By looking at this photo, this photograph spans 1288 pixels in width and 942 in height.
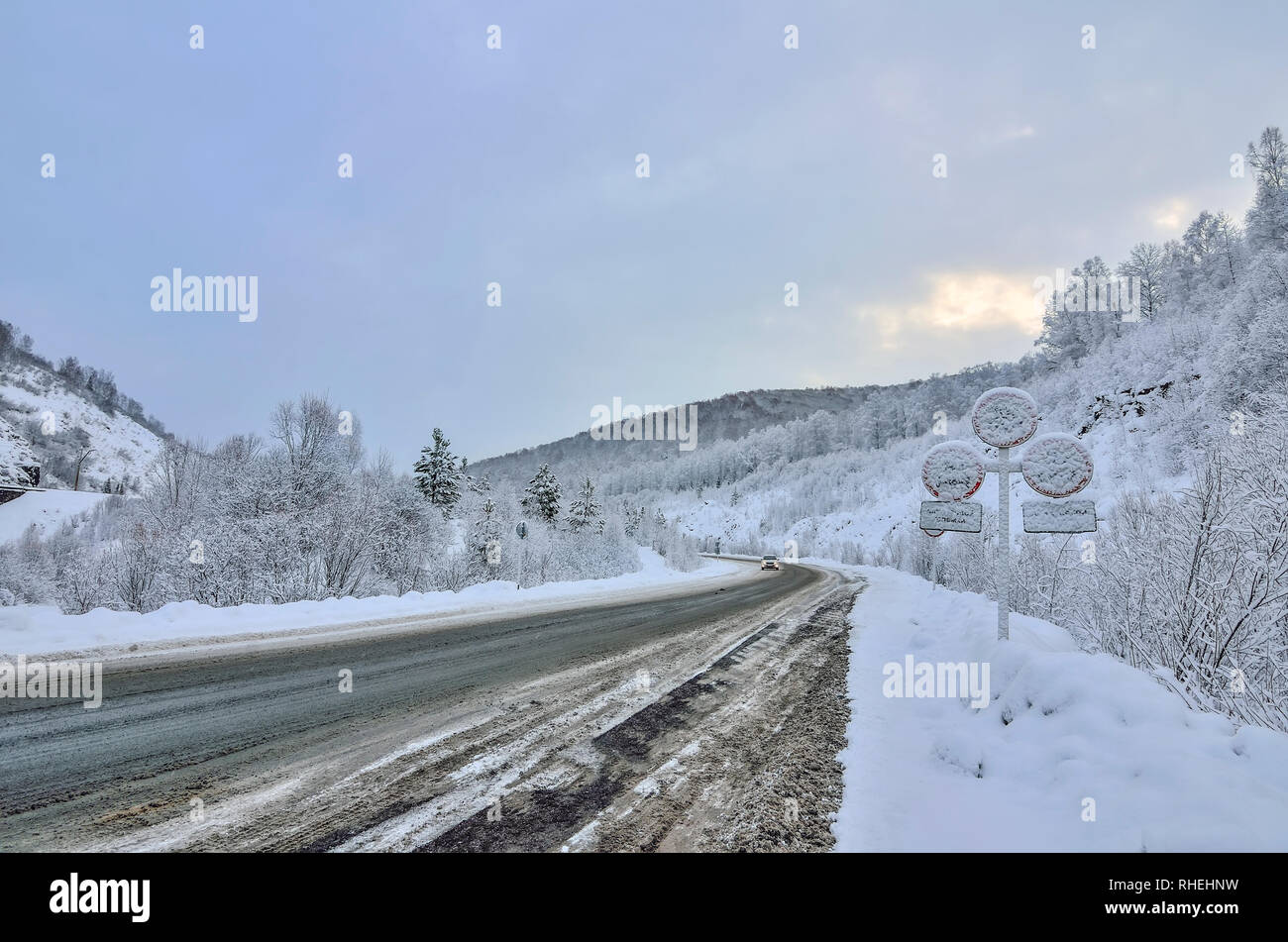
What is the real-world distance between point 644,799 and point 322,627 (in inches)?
342

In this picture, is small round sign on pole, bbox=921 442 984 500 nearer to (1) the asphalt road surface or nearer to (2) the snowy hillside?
(1) the asphalt road surface

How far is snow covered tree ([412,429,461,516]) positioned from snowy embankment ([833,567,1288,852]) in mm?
45135

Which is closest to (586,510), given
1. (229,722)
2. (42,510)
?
(229,722)

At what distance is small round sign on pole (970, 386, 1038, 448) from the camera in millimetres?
6348

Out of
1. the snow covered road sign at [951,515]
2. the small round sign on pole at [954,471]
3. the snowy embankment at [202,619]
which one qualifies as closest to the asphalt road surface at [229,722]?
the snowy embankment at [202,619]

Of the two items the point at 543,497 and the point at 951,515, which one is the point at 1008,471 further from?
the point at 543,497

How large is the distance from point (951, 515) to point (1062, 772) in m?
3.50

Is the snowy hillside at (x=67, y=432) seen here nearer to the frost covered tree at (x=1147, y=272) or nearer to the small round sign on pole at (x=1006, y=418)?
the small round sign on pole at (x=1006, y=418)

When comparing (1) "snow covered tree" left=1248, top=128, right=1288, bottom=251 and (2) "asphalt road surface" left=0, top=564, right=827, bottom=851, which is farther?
(1) "snow covered tree" left=1248, top=128, right=1288, bottom=251

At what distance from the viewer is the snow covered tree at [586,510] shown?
174 ft

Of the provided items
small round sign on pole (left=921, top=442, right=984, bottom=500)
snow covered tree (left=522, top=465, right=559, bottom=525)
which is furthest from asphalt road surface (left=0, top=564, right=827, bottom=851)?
snow covered tree (left=522, top=465, right=559, bottom=525)

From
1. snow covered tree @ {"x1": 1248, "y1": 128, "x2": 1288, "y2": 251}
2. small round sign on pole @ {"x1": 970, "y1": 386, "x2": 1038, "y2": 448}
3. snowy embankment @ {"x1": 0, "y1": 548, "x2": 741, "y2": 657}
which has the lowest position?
snowy embankment @ {"x1": 0, "y1": 548, "x2": 741, "y2": 657}
